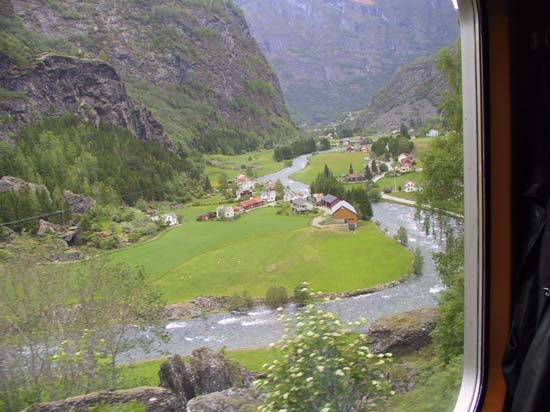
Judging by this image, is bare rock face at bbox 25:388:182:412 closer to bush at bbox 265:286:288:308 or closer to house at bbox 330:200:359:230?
bush at bbox 265:286:288:308

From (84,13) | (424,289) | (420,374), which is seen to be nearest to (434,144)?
(424,289)

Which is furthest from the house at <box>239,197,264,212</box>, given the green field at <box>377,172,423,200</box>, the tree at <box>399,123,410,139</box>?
the tree at <box>399,123,410,139</box>

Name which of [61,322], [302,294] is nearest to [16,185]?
[61,322]

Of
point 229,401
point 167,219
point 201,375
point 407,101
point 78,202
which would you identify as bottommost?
point 229,401

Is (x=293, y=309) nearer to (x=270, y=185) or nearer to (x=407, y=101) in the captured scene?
(x=270, y=185)

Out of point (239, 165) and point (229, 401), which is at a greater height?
point (239, 165)

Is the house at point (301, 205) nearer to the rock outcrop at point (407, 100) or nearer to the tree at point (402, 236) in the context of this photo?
the tree at point (402, 236)
